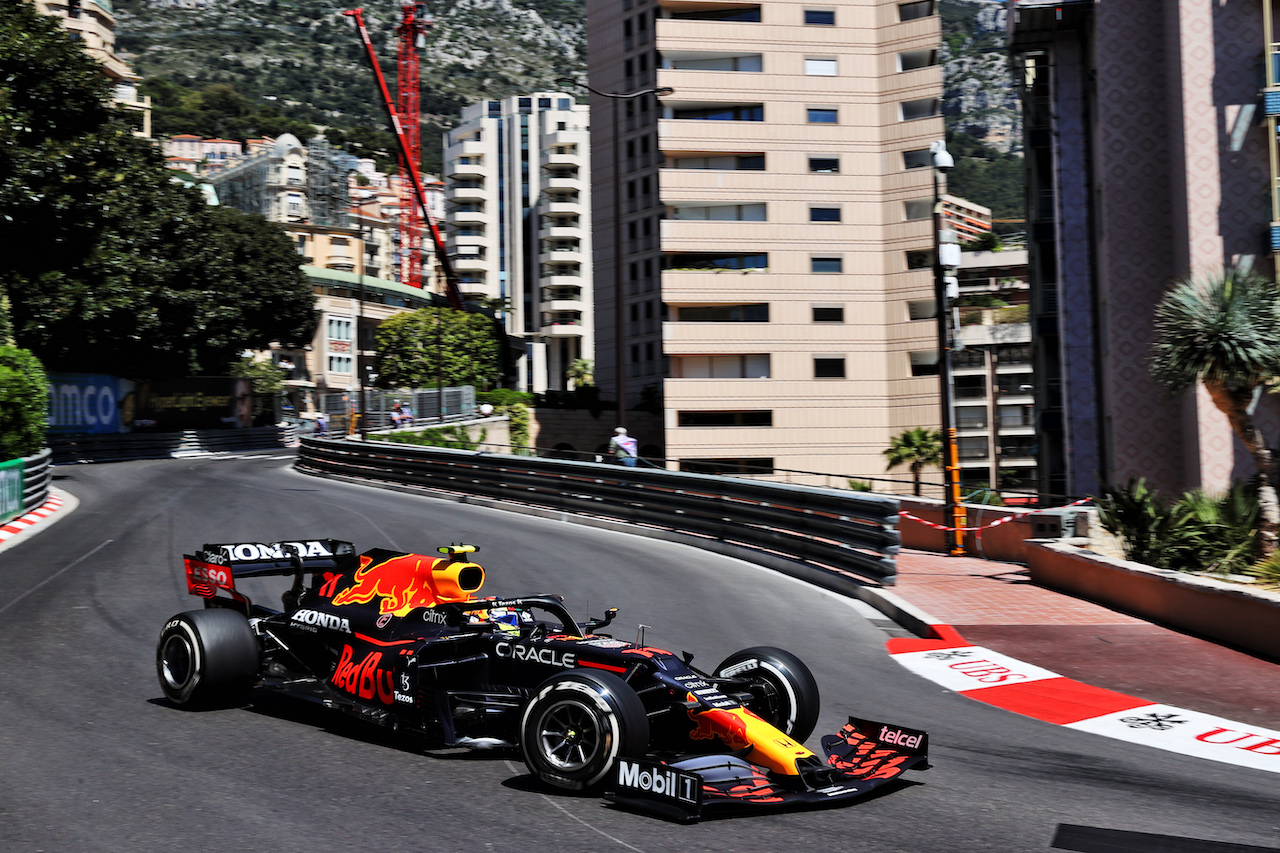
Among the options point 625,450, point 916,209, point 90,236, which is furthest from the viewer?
point 916,209

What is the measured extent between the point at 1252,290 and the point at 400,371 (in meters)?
70.5

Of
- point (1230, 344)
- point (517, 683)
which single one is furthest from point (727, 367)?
point (517, 683)

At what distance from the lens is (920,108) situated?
175 ft

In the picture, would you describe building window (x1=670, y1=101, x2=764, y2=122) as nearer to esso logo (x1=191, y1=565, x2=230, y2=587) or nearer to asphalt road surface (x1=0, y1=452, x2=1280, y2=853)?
asphalt road surface (x1=0, y1=452, x2=1280, y2=853)

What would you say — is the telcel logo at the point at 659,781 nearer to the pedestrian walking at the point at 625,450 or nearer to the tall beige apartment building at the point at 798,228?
the pedestrian walking at the point at 625,450

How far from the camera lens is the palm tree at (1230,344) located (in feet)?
51.2

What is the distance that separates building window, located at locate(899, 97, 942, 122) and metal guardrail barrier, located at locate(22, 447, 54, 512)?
41.7 metres

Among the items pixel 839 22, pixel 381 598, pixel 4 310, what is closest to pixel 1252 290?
pixel 381 598

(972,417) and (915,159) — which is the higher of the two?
(915,159)

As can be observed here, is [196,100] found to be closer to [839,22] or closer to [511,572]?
[839,22]

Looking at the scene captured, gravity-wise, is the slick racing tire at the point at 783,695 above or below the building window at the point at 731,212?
below

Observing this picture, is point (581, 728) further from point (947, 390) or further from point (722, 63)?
point (722, 63)

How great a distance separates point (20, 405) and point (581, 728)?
22.6 m

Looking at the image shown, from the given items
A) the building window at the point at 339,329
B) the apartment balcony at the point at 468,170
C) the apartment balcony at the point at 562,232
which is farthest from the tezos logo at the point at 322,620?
the apartment balcony at the point at 468,170
